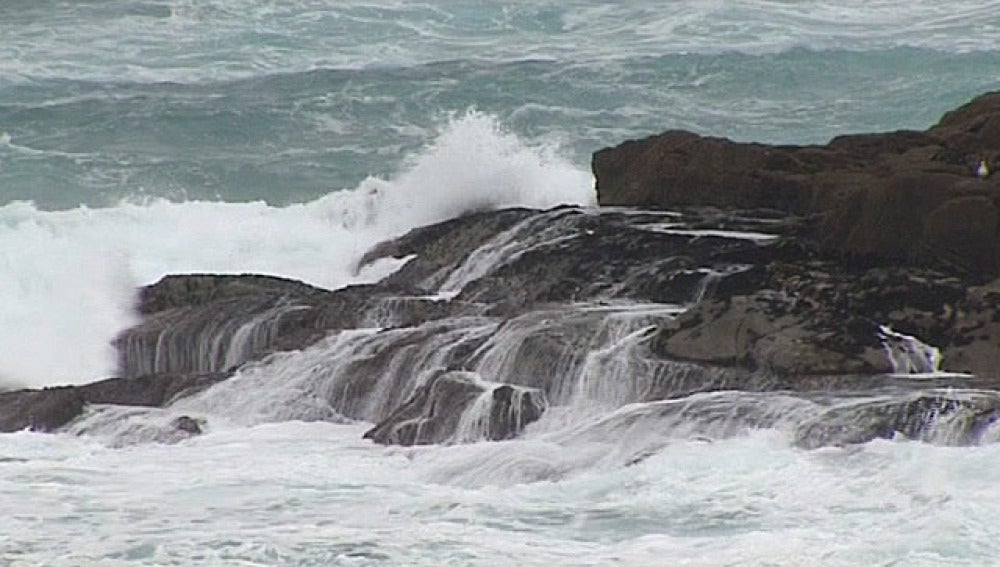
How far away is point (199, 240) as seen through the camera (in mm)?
19281

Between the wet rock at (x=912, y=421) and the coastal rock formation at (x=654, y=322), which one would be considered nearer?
the wet rock at (x=912, y=421)

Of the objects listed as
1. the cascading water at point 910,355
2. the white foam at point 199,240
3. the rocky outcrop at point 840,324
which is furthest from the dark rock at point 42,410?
the cascading water at point 910,355

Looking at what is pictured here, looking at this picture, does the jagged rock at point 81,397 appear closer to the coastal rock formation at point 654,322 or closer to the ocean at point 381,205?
the coastal rock formation at point 654,322

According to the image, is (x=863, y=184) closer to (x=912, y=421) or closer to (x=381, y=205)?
(x=912, y=421)

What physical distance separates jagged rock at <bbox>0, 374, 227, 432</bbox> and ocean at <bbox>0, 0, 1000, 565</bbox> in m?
0.24

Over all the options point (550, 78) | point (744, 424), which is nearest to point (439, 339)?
point (744, 424)

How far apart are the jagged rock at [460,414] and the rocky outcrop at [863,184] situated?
2529 mm

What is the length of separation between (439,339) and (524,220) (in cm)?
259

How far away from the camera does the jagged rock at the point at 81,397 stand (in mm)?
12891

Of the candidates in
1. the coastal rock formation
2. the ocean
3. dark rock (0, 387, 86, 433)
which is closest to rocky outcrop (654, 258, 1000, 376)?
the coastal rock formation

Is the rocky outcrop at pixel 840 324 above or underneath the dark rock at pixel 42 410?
above

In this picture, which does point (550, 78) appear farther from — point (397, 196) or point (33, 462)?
point (33, 462)

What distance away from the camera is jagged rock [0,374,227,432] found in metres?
12.9

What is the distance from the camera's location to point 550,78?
93.3 feet
